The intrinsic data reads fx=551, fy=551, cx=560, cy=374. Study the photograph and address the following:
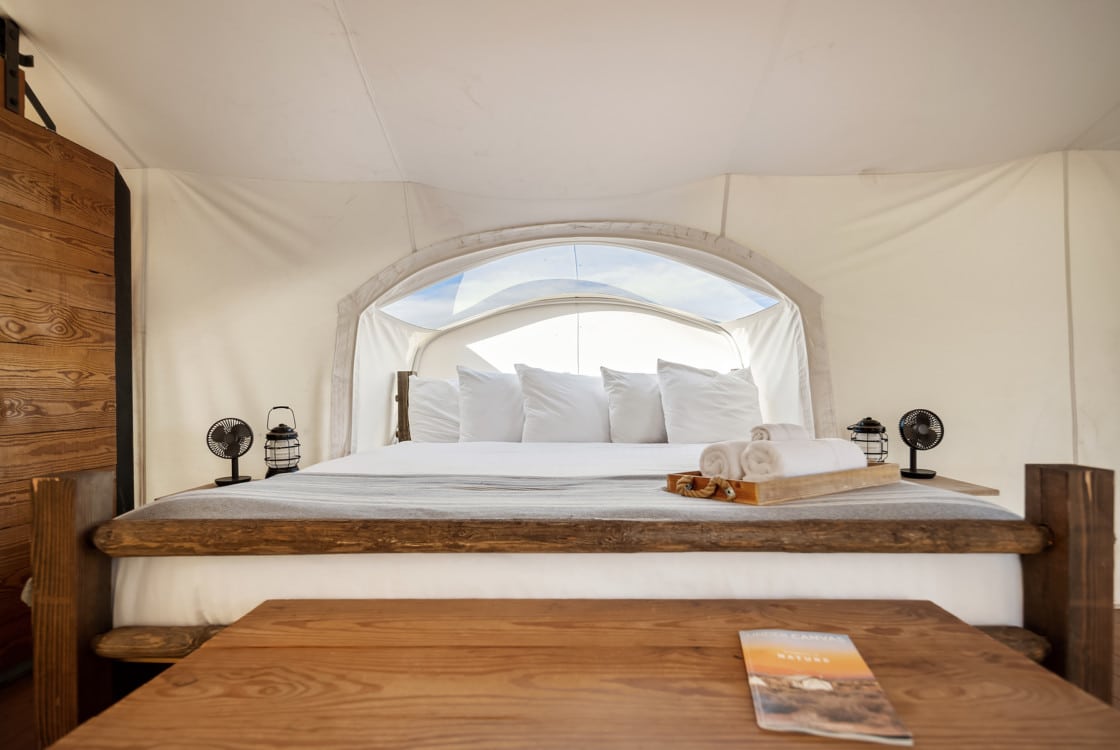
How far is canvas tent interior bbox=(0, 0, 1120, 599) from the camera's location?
195 centimetres

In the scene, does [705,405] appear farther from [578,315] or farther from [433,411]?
[433,411]

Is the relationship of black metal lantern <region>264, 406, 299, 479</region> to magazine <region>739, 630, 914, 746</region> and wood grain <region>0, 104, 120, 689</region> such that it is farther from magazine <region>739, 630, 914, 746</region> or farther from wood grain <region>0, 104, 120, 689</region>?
A: magazine <region>739, 630, 914, 746</region>

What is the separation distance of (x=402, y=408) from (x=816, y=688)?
2.80 meters

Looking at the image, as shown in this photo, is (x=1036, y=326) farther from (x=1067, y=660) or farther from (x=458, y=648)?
(x=458, y=648)

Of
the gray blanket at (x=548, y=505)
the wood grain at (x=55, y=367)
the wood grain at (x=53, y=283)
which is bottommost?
the gray blanket at (x=548, y=505)

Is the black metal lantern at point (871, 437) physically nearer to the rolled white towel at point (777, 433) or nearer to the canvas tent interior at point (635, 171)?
the canvas tent interior at point (635, 171)

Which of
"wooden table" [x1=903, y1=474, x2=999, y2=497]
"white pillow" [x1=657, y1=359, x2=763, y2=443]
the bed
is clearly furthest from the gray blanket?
"white pillow" [x1=657, y1=359, x2=763, y2=443]

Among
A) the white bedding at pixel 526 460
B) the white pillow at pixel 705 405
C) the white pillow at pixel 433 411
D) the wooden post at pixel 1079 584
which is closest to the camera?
the wooden post at pixel 1079 584

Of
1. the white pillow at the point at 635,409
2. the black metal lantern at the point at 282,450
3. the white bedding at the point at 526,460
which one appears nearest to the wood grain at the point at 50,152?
the black metal lantern at the point at 282,450

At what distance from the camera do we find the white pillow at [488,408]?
292 centimetres

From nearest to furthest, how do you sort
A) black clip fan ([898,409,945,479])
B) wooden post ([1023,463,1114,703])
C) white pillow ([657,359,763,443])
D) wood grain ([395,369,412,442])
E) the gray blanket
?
wooden post ([1023,463,1114,703]) < the gray blanket < black clip fan ([898,409,945,479]) < white pillow ([657,359,763,443]) < wood grain ([395,369,412,442])

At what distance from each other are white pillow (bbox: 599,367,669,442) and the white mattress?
167 cm

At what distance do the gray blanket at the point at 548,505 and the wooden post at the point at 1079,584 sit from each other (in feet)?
0.31

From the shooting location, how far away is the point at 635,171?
2.60 metres
